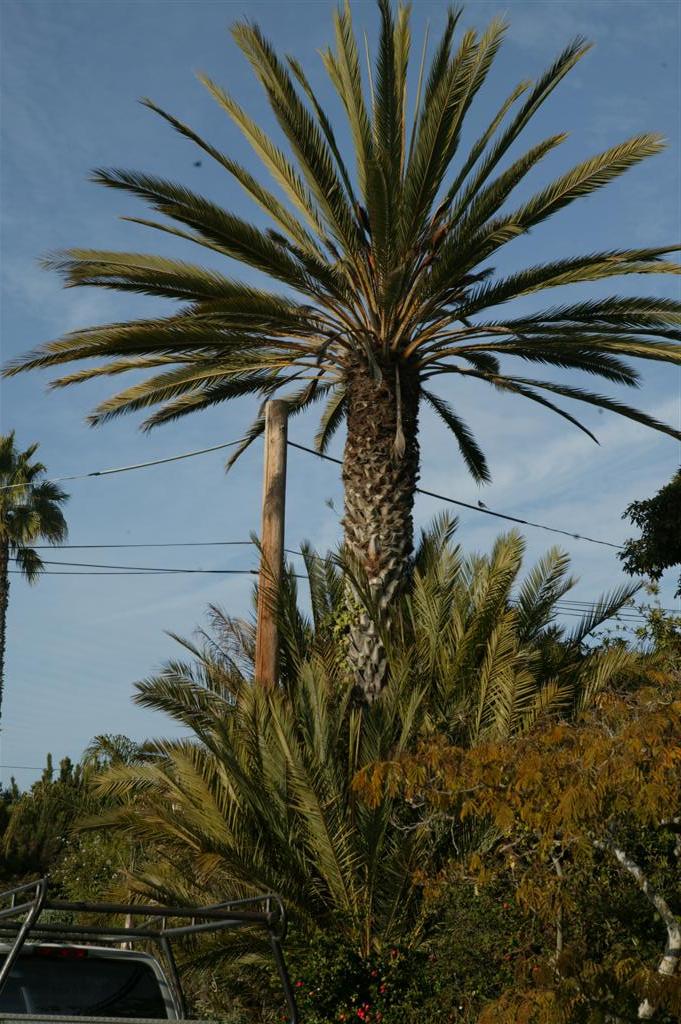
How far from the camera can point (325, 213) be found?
589 inches

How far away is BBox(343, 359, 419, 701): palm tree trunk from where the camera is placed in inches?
581

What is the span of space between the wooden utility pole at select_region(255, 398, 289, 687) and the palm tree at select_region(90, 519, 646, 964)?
30cm

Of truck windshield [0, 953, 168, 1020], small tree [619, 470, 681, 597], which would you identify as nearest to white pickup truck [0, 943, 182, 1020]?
truck windshield [0, 953, 168, 1020]

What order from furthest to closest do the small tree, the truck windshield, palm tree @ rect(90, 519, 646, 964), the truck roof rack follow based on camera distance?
the small tree < palm tree @ rect(90, 519, 646, 964) < the truck windshield < the truck roof rack

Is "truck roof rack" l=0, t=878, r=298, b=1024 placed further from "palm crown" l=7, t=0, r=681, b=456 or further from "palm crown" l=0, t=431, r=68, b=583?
"palm crown" l=0, t=431, r=68, b=583

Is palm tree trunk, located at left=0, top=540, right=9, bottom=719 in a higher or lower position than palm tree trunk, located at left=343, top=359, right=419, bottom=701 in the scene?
higher

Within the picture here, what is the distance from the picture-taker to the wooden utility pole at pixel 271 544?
543 inches

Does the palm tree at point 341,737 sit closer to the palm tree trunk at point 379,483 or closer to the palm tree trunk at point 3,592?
the palm tree trunk at point 379,483

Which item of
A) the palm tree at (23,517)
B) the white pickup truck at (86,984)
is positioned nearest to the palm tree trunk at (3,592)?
the palm tree at (23,517)

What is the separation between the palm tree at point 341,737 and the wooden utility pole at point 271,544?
11.8 inches

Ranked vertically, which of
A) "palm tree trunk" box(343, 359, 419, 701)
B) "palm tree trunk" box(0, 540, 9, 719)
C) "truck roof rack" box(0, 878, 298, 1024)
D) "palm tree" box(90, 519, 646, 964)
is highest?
"palm tree trunk" box(0, 540, 9, 719)

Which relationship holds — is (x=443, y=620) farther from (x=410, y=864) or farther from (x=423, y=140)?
(x=423, y=140)

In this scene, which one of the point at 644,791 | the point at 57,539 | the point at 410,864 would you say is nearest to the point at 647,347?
the point at 410,864

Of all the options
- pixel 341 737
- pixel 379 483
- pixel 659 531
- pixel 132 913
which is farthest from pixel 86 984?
pixel 659 531
